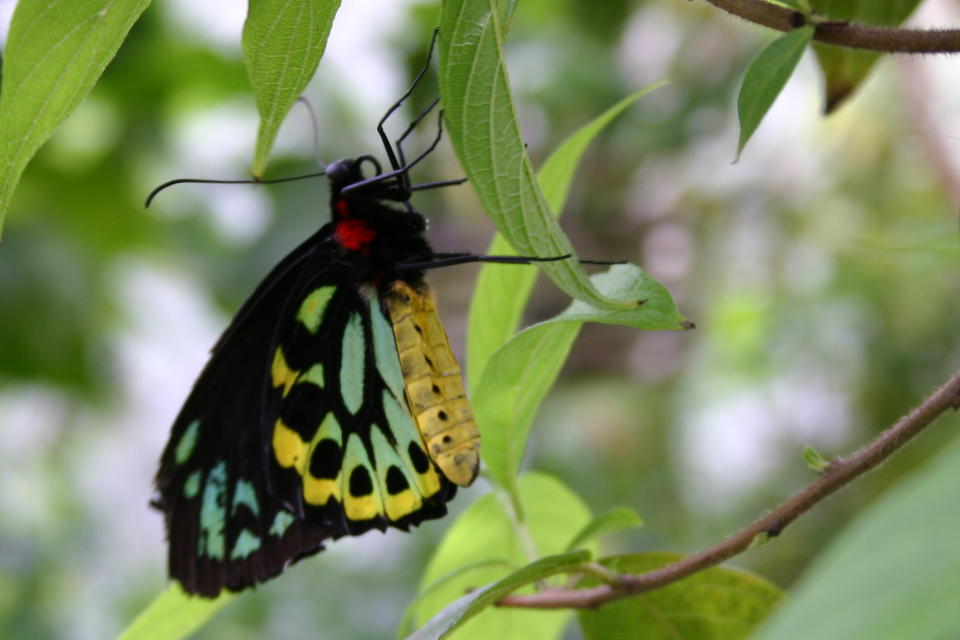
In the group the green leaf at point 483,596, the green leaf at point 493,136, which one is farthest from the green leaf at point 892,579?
the green leaf at point 483,596

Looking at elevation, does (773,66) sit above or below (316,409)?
above

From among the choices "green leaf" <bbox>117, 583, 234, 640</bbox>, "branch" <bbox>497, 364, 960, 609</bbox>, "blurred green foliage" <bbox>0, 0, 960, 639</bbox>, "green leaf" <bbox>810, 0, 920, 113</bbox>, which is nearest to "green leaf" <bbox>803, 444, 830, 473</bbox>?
"branch" <bbox>497, 364, 960, 609</bbox>

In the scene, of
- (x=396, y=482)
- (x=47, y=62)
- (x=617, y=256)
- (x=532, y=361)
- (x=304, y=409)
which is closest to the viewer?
(x=47, y=62)

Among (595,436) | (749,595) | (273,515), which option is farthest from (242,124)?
(749,595)

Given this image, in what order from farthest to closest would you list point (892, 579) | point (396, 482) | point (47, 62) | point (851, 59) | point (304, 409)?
point (304, 409) < point (396, 482) < point (851, 59) < point (47, 62) < point (892, 579)

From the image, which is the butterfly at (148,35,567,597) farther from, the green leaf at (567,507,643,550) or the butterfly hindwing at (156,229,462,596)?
the green leaf at (567,507,643,550)

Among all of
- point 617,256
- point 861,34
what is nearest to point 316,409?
point 861,34

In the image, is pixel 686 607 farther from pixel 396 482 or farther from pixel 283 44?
pixel 283 44
